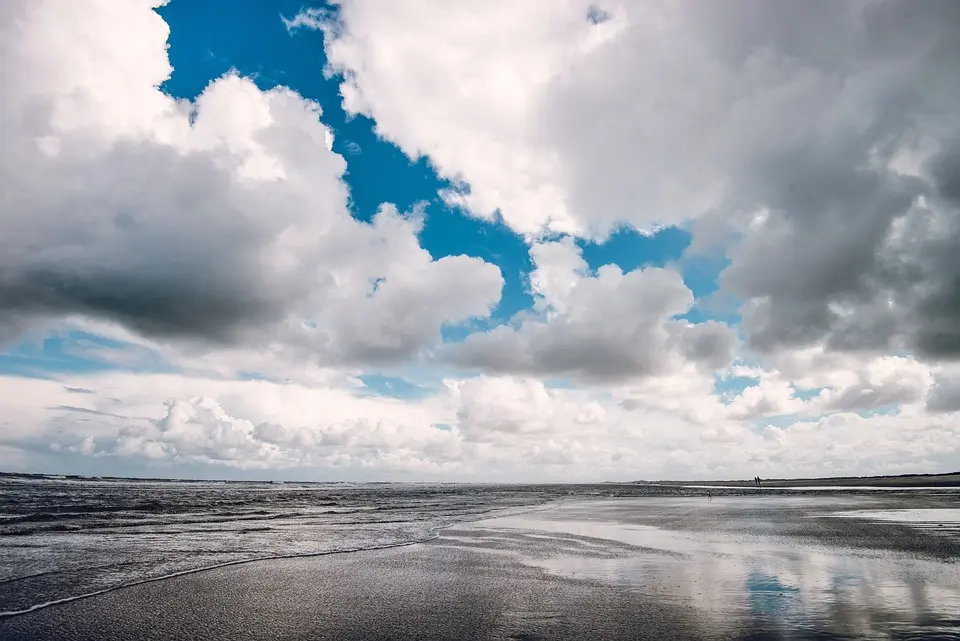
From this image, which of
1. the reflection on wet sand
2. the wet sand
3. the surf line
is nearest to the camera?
the wet sand

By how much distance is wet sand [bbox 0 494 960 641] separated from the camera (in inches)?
275

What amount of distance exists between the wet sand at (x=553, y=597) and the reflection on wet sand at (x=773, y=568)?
48mm

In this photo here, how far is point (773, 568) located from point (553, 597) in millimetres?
5488

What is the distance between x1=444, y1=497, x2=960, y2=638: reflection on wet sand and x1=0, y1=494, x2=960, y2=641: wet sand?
5cm

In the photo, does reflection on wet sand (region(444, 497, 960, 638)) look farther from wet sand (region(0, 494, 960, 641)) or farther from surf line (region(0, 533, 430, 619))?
surf line (region(0, 533, 430, 619))

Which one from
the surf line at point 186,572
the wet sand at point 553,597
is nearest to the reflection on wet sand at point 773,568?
the wet sand at point 553,597

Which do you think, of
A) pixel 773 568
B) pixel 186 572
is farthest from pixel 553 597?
pixel 186 572

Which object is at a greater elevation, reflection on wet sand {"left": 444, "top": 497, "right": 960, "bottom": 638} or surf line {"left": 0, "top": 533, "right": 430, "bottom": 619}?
reflection on wet sand {"left": 444, "top": 497, "right": 960, "bottom": 638}

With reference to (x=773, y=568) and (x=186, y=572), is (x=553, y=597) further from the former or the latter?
(x=186, y=572)

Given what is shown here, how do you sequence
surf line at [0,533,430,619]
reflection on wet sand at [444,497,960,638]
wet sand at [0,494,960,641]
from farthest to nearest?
surf line at [0,533,430,619]
reflection on wet sand at [444,497,960,638]
wet sand at [0,494,960,641]

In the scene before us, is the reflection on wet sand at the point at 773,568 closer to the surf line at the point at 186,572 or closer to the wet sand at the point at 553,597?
the wet sand at the point at 553,597

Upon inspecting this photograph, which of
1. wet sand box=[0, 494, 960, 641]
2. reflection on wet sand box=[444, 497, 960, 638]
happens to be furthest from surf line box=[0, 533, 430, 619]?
reflection on wet sand box=[444, 497, 960, 638]

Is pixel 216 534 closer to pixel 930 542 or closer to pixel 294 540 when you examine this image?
pixel 294 540

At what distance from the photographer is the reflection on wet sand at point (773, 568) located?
731 centimetres
